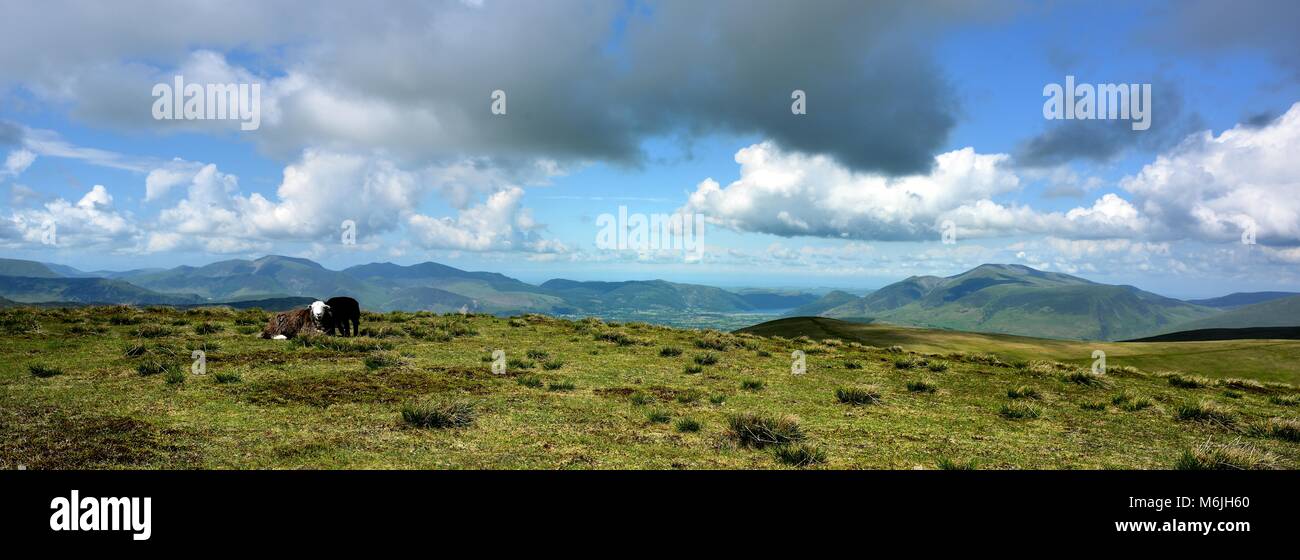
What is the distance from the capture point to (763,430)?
10648 mm

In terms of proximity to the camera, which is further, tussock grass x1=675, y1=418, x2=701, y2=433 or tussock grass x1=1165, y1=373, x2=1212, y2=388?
tussock grass x1=1165, y1=373, x2=1212, y2=388

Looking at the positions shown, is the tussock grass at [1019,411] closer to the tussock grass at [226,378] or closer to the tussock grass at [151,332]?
the tussock grass at [226,378]

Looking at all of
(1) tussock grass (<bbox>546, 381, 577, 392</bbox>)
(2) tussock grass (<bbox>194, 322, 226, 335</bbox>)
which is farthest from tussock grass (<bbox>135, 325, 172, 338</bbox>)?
(1) tussock grass (<bbox>546, 381, 577, 392</bbox>)

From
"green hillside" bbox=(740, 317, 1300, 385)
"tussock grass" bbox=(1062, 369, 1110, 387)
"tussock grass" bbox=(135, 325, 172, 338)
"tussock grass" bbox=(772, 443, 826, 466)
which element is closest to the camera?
"tussock grass" bbox=(772, 443, 826, 466)

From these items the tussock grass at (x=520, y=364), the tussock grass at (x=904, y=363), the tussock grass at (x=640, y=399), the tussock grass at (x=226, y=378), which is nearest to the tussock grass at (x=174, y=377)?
the tussock grass at (x=226, y=378)

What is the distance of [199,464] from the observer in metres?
7.74

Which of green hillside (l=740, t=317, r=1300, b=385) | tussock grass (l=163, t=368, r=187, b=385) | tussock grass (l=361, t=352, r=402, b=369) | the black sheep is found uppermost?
the black sheep

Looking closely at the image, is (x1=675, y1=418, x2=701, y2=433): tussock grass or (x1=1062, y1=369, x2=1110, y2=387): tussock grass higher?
(x1=675, y1=418, x2=701, y2=433): tussock grass

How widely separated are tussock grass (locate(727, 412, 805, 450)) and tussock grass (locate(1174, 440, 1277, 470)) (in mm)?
6533

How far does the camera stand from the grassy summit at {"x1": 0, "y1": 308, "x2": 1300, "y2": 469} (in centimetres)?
895

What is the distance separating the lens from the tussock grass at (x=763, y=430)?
33.7ft

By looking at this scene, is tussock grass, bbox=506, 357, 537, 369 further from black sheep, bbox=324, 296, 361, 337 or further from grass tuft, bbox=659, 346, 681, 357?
black sheep, bbox=324, 296, 361, 337

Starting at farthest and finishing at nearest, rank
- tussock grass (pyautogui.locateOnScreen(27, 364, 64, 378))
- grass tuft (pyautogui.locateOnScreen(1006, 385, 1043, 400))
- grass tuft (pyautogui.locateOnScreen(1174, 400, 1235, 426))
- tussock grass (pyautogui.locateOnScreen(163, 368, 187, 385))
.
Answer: grass tuft (pyautogui.locateOnScreen(1006, 385, 1043, 400)) → grass tuft (pyautogui.locateOnScreen(1174, 400, 1235, 426)) → tussock grass (pyautogui.locateOnScreen(27, 364, 64, 378)) → tussock grass (pyautogui.locateOnScreen(163, 368, 187, 385))

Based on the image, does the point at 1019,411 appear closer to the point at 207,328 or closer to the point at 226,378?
the point at 226,378
